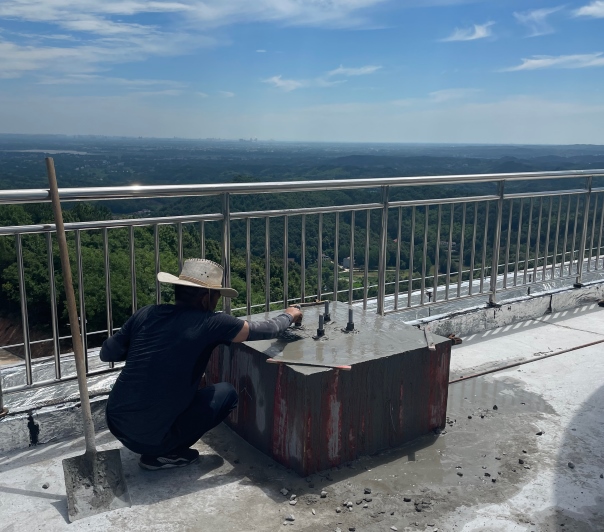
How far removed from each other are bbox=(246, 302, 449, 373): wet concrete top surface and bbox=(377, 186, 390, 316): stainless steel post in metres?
1.29

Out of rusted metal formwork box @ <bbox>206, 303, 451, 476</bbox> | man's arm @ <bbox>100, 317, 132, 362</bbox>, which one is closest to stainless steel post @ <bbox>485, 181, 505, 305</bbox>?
rusted metal formwork box @ <bbox>206, 303, 451, 476</bbox>

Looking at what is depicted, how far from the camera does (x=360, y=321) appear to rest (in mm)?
4406

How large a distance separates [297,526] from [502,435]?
1714mm

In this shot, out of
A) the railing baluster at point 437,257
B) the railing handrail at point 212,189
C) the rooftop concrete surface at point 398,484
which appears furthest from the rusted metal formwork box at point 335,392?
the railing baluster at point 437,257

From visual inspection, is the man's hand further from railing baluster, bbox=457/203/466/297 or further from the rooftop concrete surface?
railing baluster, bbox=457/203/466/297

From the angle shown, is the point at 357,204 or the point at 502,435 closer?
the point at 502,435

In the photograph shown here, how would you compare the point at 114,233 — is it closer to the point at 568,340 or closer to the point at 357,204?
the point at 357,204

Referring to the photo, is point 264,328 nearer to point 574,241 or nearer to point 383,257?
point 383,257

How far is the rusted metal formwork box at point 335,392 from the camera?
3518mm

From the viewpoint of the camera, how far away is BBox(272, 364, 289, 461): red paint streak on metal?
357 centimetres

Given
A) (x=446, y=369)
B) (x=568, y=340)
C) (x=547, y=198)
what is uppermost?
(x=547, y=198)

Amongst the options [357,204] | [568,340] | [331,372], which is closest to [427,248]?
[357,204]

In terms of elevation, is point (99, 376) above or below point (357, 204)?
below

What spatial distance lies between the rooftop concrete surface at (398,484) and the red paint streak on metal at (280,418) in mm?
105
